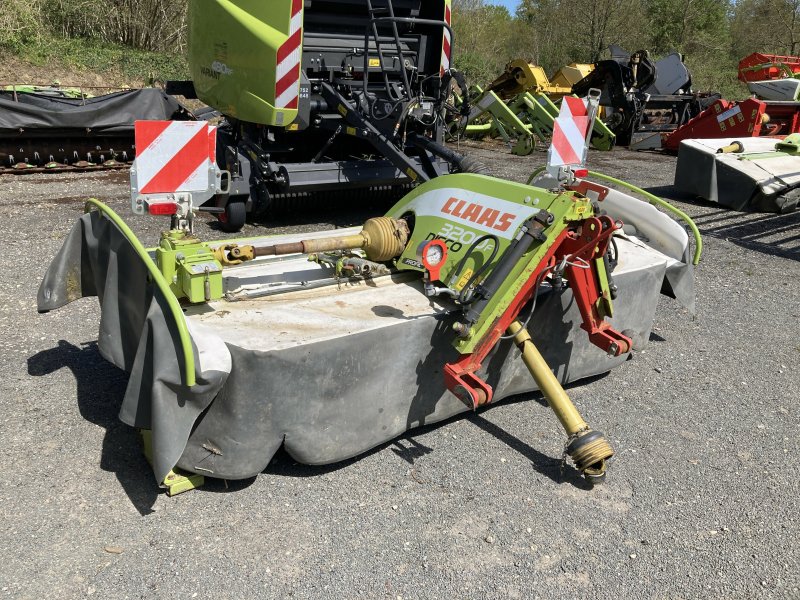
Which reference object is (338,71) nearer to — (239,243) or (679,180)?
(239,243)

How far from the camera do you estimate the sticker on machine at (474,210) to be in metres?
3.25

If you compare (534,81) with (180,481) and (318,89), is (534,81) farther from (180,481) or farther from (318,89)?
(180,481)

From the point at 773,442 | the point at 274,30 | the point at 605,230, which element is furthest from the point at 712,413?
the point at 274,30

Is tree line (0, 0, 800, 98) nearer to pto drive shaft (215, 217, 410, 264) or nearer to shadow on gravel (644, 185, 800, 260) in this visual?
shadow on gravel (644, 185, 800, 260)

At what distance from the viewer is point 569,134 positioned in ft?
Result: 12.4

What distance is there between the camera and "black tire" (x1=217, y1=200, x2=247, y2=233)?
20.5ft

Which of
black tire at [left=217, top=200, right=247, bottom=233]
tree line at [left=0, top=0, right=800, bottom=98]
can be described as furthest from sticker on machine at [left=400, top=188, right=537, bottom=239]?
tree line at [left=0, top=0, right=800, bottom=98]

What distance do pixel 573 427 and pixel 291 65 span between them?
400 centimetres

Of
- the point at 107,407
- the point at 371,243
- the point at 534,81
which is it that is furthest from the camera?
the point at 534,81

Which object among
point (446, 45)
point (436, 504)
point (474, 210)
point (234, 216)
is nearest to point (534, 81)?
point (446, 45)

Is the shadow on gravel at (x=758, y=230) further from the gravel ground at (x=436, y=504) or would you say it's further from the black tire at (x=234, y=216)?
the black tire at (x=234, y=216)

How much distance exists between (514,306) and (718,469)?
1213mm

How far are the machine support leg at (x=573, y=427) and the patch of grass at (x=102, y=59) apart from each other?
12.6m

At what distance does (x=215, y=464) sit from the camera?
2.78m
